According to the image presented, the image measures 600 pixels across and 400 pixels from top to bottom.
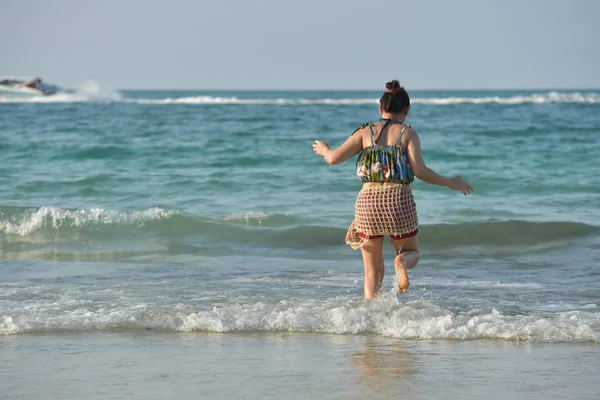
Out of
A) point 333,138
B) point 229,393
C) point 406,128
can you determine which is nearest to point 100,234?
point 406,128

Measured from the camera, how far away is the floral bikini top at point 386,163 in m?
5.54

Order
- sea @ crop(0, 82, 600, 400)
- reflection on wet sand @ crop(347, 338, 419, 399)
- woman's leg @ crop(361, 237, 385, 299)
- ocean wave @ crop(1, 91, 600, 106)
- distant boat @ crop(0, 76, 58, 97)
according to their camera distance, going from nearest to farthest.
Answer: reflection on wet sand @ crop(347, 338, 419, 399), sea @ crop(0, 82, 600, 400), woman's leg @ crop(361, 237, 385, 299), ocean wave @ crop(1, 91, 600, 106), distant boat @ crop(0, 76, 58, 97)

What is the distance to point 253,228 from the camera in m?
10.9

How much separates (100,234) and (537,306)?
5.68 metres

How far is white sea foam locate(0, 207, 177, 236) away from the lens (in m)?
10.8

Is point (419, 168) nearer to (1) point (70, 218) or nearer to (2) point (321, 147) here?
(2) point (321, 147)

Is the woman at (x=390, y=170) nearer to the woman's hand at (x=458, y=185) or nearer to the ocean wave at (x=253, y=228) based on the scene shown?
the woman's hand at (x=458, y=185)

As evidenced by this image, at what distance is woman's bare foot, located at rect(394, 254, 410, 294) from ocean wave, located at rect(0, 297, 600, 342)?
0.27 meters

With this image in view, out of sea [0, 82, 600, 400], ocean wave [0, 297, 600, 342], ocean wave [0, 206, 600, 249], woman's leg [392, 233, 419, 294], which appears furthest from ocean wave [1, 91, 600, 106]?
woman's leg [392, 233, 419, 294]

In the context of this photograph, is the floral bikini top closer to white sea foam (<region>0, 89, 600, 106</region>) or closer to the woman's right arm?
the woman's right arm

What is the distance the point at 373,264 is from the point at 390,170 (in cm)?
68

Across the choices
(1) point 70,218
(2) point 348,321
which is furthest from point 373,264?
(1) point 70,218

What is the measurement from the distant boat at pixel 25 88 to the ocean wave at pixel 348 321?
66.9 metres

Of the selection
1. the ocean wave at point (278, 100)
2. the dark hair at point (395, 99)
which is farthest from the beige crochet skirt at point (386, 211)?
the ocean wave at point (278, 100)
